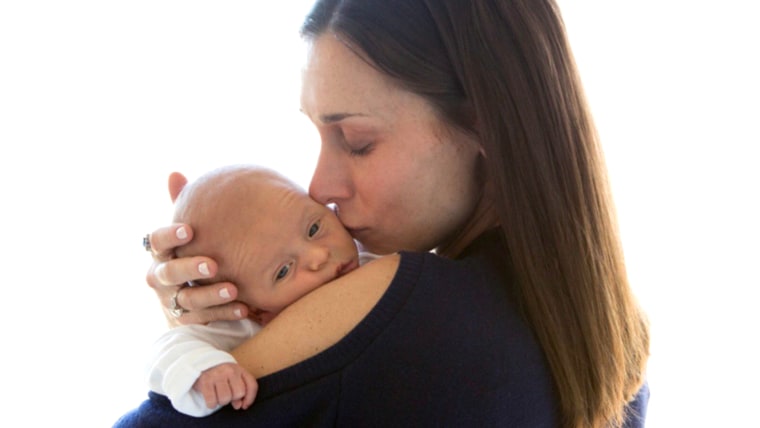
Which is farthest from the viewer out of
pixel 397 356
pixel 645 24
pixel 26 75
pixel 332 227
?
pixel 645 24

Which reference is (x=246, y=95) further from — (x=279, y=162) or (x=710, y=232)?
(x=710, y=232)

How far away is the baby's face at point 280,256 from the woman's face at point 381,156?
0.08 metres

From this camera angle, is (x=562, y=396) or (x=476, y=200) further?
(x=476, y=200)

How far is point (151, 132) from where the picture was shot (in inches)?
84.1

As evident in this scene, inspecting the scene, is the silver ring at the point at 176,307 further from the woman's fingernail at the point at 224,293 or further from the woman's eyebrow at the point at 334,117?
the woman's eyebrow at the point at 334,117

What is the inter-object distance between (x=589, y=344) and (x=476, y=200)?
0.32 metres

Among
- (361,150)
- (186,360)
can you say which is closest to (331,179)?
(361,150)

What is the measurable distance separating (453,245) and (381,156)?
0.77 ft

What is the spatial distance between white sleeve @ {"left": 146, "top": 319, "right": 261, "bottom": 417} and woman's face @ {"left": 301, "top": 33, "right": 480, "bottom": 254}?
0.28 meters

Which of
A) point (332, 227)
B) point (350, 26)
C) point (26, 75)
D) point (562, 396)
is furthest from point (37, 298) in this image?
point (562, 396)

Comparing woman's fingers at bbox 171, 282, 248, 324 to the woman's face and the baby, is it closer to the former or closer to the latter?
the baby

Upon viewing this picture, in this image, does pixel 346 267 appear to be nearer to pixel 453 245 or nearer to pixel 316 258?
pixel 316 258

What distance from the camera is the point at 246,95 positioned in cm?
223

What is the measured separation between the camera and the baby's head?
1314 mm
